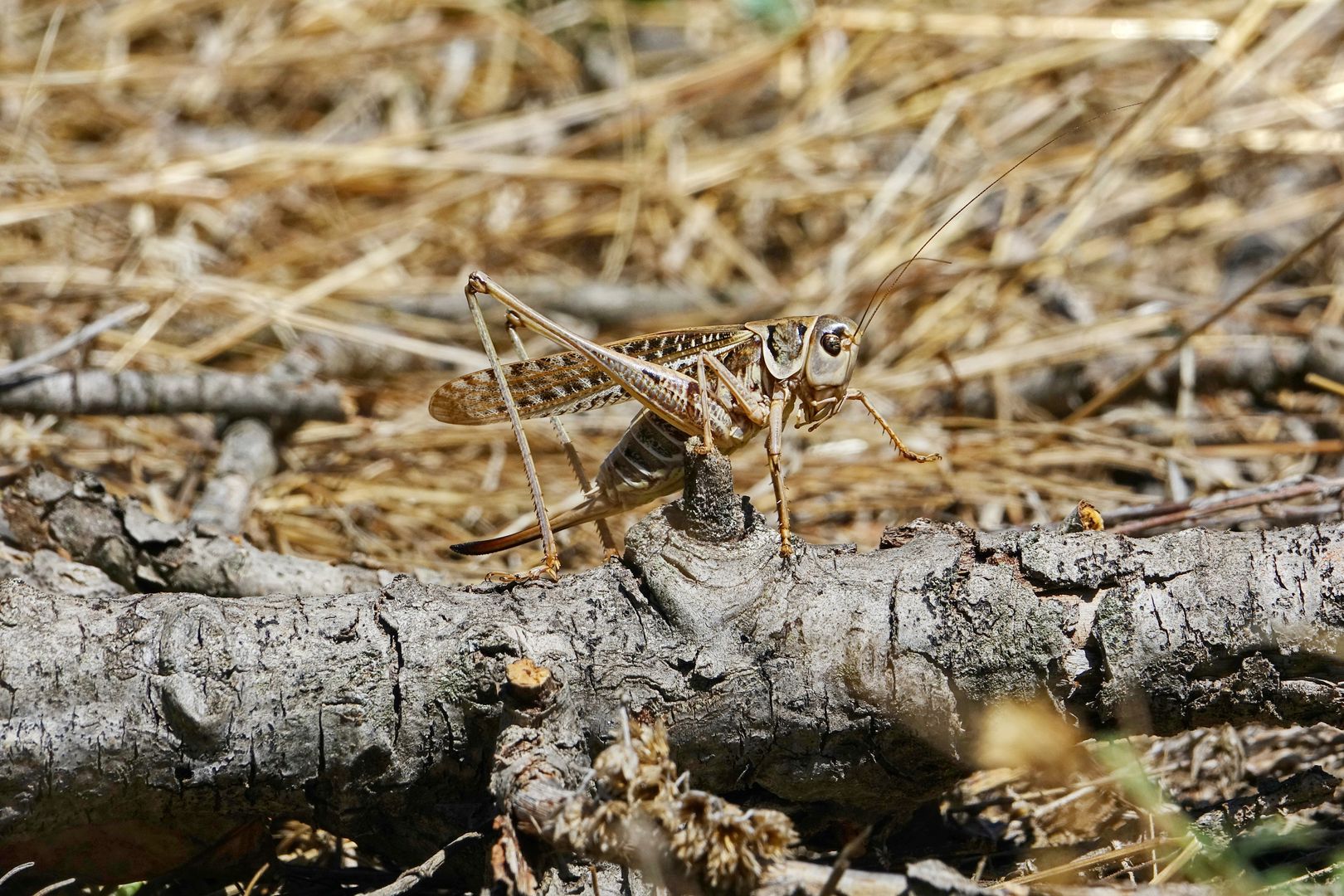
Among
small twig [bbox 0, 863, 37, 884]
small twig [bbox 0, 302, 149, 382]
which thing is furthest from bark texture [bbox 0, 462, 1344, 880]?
small twig [bbox 0, 302, 149, 382]

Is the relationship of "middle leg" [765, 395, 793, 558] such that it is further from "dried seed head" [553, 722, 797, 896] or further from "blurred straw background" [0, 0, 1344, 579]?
"blurred straw background" [0, 0, 1344, 579]

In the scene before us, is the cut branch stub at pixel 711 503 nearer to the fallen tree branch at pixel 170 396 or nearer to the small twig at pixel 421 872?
the small twig at pixel 421 872

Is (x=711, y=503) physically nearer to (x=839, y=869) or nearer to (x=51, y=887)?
(x=839, y=869)

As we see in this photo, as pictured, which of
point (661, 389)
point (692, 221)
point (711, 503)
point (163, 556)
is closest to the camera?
point (711, 503)

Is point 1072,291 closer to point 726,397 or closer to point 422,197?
point 726,397

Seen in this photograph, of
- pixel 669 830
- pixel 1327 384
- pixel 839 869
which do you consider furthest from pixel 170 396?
pixel 1327 384

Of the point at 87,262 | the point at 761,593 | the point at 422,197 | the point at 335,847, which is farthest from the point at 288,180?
the point at 761,593
